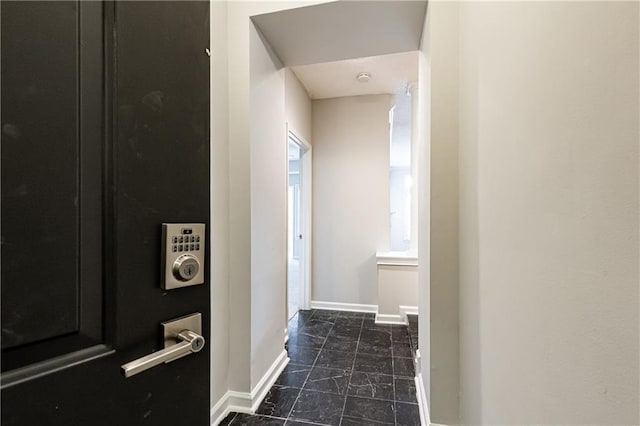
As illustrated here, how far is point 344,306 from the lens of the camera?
11.8 feet

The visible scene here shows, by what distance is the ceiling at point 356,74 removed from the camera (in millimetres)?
2787

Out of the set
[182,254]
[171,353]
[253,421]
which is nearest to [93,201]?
[182,254]

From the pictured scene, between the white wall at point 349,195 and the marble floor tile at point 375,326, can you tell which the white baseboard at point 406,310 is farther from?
the white wall at point 349,195

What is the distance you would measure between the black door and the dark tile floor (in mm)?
1334

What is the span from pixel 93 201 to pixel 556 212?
974mm

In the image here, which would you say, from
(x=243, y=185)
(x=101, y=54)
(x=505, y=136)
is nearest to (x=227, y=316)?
(x=243, y=185)

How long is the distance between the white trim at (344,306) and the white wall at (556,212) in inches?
Result: 92.9

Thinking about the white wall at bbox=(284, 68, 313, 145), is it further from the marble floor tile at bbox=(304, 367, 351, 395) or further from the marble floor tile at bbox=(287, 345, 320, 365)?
the marble floor tile at bbox=(304, 367, 351, 395)

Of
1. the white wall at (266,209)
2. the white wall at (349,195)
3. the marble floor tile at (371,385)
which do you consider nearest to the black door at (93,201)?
the white wall at (266,209)

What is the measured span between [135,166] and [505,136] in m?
1.08

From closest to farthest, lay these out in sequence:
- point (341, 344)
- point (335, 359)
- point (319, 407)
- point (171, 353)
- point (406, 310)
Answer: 1. point (171, 353)
2. point (319, 407)
3. point (335, 359)
4. point (341, 344)
5. point (406, 310)

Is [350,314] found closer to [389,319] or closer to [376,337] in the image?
[389,319]

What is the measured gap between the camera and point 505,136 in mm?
959

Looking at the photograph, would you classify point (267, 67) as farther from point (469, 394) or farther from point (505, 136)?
point (469, 394)
